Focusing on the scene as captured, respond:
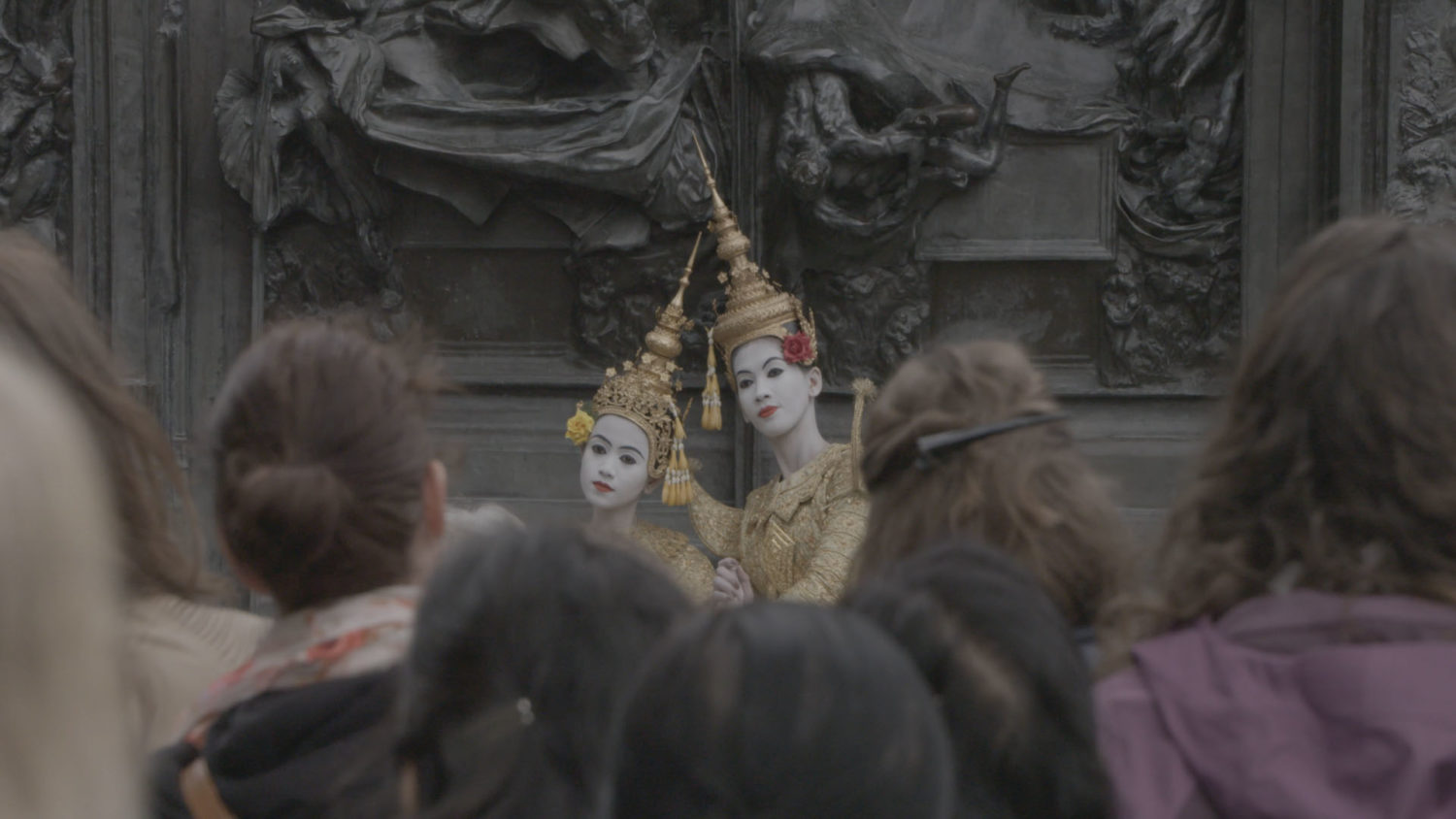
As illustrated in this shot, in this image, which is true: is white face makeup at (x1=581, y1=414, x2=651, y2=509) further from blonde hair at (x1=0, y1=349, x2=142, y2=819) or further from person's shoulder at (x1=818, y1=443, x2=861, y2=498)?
blonde hair at (x1=0, y1=349, x2=142, y2=819)

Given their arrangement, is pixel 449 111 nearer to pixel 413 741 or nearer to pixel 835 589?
pixel 835 589

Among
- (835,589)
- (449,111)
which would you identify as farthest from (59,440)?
(449,111)

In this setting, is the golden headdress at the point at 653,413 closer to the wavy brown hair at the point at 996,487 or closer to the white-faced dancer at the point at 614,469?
the white-faced dancer at the point at 614,469

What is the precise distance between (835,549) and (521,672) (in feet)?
7.71

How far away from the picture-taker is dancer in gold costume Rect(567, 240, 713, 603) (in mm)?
3779

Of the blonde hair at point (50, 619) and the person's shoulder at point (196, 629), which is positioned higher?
the blonde hair at point (50, 619)

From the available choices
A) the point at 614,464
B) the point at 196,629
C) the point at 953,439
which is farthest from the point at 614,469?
the point at 953,439

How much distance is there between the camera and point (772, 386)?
12.3 ft

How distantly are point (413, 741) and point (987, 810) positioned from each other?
0.45m

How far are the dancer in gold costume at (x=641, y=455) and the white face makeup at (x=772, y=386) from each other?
0.67 feet

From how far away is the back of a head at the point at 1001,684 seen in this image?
123cm

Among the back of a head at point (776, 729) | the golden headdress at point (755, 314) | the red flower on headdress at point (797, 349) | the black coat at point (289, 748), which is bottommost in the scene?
the black coat at point (289, 748)

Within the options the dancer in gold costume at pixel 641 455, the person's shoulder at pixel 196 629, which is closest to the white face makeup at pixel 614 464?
the dancer in gold costume at pixel 641 455

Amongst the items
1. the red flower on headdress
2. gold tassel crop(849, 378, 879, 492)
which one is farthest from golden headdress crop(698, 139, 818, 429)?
gold tassel crop(849, 378, 879, 492)
